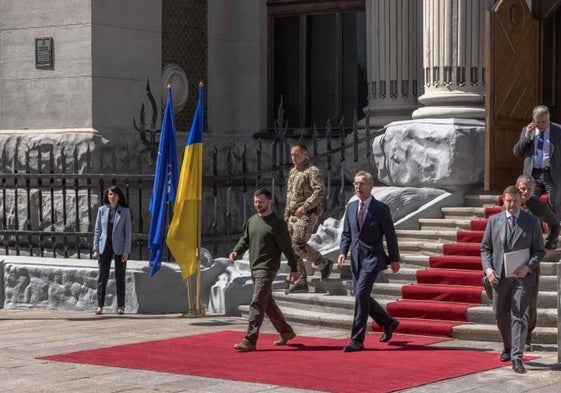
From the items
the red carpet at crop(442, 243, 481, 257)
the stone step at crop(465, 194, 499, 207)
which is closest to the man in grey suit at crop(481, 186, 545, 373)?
the red carpet at crop(442, 243, 481, 257)

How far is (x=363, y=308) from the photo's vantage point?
1371cm

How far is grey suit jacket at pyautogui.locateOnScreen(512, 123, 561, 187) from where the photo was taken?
1562 cm

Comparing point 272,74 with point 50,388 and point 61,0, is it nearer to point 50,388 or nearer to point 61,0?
point 61,0

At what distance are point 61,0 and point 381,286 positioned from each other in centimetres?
684

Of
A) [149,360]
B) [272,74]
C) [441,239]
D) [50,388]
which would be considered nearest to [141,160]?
[272,74]

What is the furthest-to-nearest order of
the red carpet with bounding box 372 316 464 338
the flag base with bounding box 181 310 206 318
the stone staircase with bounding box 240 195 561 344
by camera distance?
the flag base with bounding box 181 310 206 318, the red carpet with bounding box 372 316 464 338, the stone staircase with bounding box 240 195 561 344

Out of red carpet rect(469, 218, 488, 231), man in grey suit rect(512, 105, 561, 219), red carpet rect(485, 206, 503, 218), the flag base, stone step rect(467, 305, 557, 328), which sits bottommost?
the flag base

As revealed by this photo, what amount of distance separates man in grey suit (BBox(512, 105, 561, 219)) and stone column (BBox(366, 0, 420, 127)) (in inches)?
167

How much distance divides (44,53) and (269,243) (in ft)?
24.9

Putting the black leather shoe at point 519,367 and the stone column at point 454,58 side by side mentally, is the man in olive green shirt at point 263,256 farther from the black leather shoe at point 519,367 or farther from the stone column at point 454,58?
the stone column at point 454,58

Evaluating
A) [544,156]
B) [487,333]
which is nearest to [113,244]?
[487,333]

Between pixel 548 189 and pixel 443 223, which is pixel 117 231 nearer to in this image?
pixel 443 223

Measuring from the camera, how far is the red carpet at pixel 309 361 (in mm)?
11781

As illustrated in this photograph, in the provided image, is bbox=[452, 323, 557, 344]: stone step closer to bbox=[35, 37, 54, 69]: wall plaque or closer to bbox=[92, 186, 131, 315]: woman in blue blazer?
bbox=[92, 186, 131, 315]: woman in blue blazer
